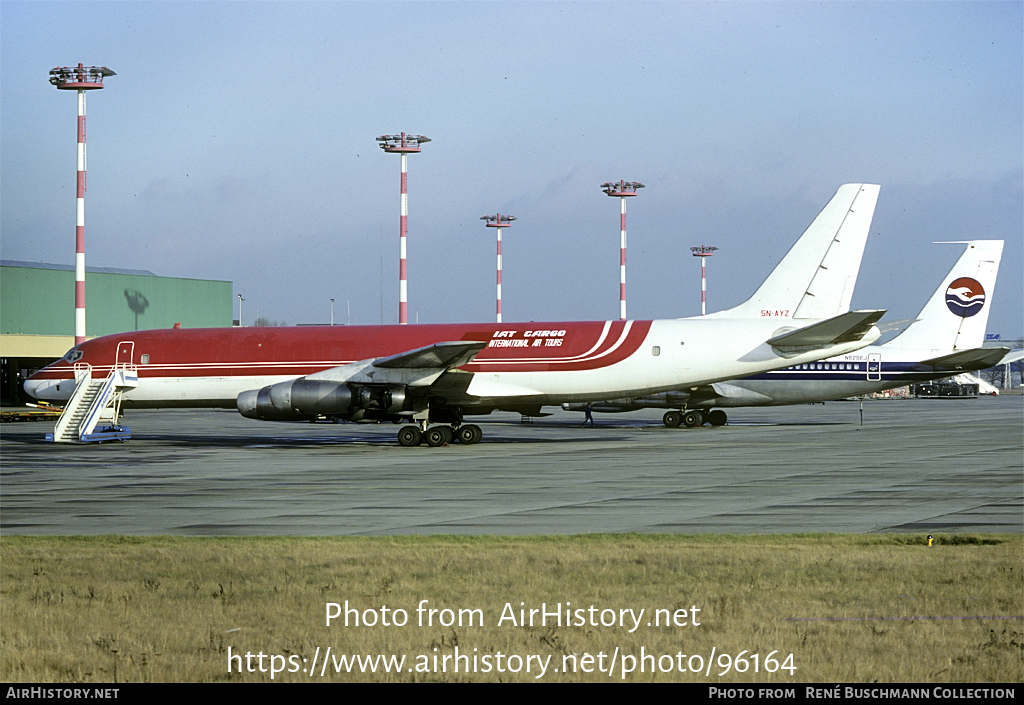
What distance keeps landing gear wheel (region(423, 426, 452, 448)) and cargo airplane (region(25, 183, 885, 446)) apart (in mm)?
49

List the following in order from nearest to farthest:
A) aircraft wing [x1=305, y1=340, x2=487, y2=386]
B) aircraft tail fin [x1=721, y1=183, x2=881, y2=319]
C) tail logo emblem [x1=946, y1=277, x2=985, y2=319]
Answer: aircraft wing [x1=305, y1=340, x2=487, y2=386] → aircraft tail fin [x1=721, y1=183, x2=881, y2=319] → tail logo emblem [x1=946, y1=277, x2=985, y2=319]

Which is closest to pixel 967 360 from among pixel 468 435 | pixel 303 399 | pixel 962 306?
pixel 962 306

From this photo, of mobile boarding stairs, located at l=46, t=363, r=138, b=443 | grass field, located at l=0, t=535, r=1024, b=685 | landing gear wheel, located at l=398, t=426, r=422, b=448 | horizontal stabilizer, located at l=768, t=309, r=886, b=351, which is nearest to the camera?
grass field, located at l=0, t=535, r=1024, b=685

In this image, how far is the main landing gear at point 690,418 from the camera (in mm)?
43188

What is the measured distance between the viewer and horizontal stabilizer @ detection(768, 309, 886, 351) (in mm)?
30203

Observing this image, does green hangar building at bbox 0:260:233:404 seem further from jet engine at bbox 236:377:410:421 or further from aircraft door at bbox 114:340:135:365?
jet engine at bbox 236:377:410:421

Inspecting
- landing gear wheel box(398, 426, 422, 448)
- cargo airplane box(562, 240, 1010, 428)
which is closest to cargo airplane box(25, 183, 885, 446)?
landing gear wheel box(398, 426, 422, 448)

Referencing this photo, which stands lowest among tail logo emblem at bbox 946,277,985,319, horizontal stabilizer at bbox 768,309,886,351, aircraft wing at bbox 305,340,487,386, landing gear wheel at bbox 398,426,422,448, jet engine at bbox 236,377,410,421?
landing gear wheel at bbox 398,426,422,448

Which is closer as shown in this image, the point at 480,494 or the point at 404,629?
the point at 404,629

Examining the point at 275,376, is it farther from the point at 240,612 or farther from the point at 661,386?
the point at 240,612

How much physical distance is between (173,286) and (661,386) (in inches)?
2252

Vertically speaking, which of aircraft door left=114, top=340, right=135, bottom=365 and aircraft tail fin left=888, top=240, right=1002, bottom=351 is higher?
aircraft tail fin left=888, top=240, right=1002, bottom=351
